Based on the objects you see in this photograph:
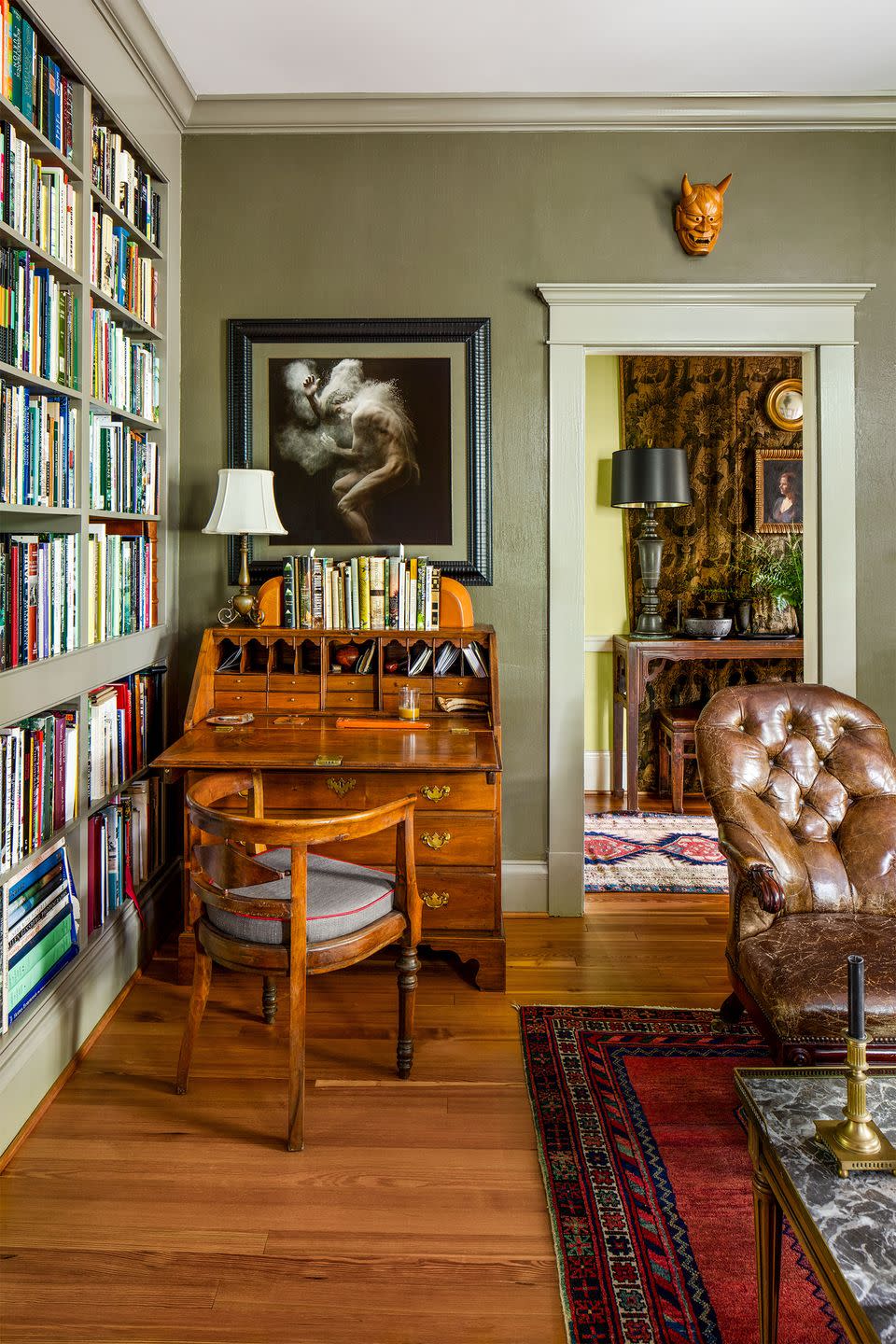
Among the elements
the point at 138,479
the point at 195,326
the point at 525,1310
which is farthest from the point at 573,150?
the point at 525,1310

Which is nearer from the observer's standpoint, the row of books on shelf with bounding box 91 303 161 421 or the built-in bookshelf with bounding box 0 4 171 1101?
the built-in bookshelf with bounding box 0 4 171 1101

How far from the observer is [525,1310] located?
5.68 ft

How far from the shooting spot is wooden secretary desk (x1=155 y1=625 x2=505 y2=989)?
2.82m

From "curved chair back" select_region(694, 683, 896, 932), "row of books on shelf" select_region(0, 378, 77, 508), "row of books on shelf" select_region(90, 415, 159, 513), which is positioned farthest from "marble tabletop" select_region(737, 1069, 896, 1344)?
"row of books on shelf" select_region(90, 415, 159, 513)

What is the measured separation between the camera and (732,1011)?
277cm

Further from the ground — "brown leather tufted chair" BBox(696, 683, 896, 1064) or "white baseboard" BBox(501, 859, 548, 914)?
"brown leather tufted chair" BBox(696, 683, 896, 1064)

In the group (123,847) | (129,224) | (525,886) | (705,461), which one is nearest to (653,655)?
(705,461)

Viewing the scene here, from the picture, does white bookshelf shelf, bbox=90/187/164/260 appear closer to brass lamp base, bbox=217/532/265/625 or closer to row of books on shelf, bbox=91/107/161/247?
row of books on shelf, bbox=91/107/161/247

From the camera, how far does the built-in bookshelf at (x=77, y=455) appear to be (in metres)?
2.30

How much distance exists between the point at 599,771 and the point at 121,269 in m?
3.67

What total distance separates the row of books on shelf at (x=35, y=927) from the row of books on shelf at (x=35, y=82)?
5.87ft

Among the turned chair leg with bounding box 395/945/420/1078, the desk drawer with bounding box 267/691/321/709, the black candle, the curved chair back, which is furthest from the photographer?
the desk drawer with bounding box 267/691/321/709

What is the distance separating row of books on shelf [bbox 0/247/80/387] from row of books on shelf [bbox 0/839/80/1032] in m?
1.21

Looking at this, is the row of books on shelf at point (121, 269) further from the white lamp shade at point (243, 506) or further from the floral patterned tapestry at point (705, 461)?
the floral patterned tapestry at point (705, 461)
